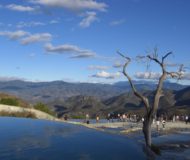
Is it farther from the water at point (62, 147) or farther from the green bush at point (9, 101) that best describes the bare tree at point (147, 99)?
the green bush at point (9, 101)

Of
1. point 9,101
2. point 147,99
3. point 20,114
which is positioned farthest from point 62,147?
point 9,101

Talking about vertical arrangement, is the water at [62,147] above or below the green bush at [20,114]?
below

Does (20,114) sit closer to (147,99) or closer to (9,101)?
(9,101)

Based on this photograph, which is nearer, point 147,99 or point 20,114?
point 147,99

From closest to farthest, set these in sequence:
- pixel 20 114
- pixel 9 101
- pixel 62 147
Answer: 1. pixel 62 147
2. pixel 20 114
3. pixel 9 101

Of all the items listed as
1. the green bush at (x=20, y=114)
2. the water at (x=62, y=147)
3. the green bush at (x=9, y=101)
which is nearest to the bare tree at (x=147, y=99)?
the water at (x=62, y=147)

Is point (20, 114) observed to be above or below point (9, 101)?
below

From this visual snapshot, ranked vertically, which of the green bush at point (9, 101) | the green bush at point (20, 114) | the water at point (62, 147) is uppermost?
the green bush at point (9, 101)

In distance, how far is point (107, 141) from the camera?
124 ft

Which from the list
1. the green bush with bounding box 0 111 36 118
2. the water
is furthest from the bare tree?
the green bush with bounding box 0 111 36 118

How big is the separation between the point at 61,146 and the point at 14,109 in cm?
4280

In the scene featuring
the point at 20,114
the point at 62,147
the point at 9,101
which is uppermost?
the point at 9,101


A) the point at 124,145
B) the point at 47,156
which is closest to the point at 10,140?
the point at 47,156

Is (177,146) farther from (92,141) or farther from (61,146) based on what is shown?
(61,146)
